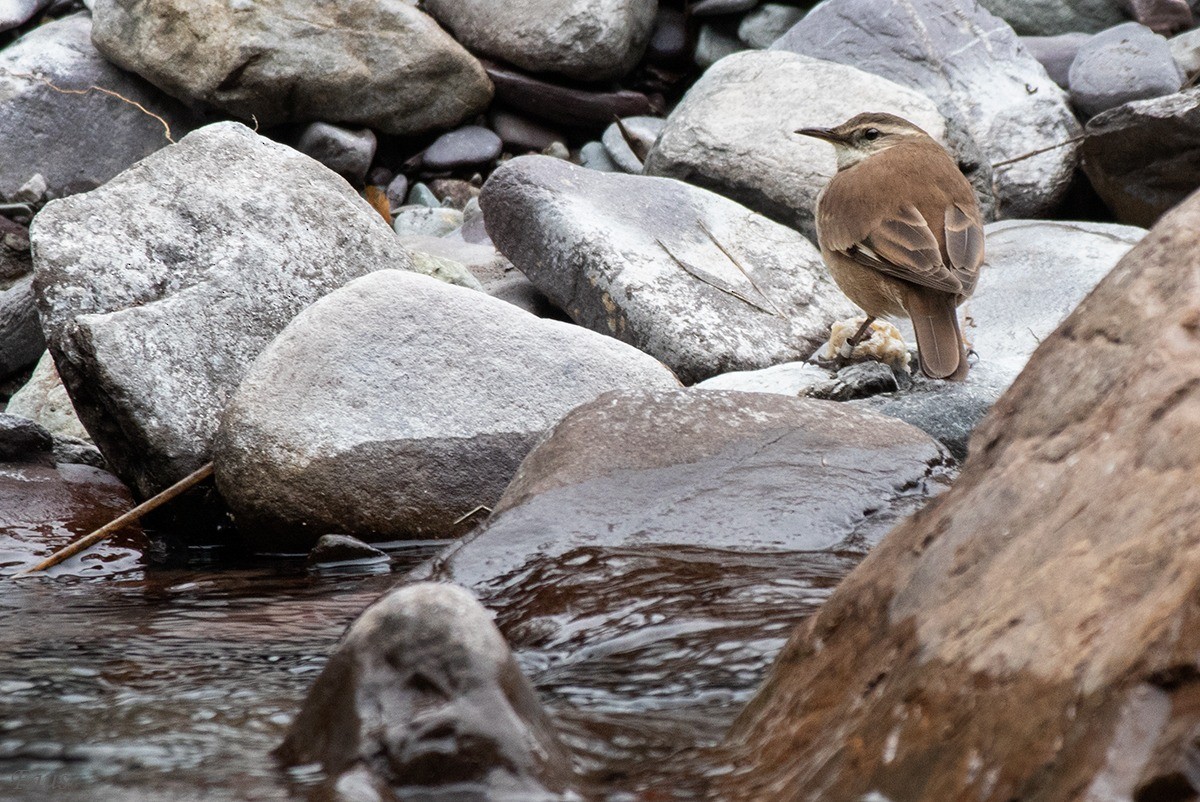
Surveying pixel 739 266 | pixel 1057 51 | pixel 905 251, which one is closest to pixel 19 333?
pixel 739 266

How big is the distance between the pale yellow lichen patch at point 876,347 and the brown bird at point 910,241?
6cm

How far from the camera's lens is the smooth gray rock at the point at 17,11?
409 inches

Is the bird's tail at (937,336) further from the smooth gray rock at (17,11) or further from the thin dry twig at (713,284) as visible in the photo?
the smooth gray rock at (17,11)

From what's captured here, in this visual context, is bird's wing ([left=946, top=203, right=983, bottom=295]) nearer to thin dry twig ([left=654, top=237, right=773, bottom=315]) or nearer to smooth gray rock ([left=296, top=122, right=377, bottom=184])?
thin dry twig ([left=654, top=237, right=773, bottom=315])

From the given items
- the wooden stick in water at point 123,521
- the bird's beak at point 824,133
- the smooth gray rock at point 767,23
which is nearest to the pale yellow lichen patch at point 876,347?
the bird's beak at point 824,133

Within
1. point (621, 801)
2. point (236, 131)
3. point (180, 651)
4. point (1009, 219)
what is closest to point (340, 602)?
point (180, 651)

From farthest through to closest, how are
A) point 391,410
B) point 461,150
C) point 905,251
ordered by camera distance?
1. point 461,150
2. point 905,251
3. point 391,410

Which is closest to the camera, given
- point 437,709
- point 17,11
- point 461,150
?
point 437,709

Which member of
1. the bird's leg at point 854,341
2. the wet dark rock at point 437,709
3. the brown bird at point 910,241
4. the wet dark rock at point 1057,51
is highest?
the wet dark rock at point 437,709

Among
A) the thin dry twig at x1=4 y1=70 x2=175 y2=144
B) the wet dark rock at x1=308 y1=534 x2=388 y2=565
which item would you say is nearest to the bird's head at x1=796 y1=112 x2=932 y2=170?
the wet dark rock at x1=308 y1=534 x2=388 y2=565

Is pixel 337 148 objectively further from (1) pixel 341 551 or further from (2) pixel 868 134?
(1) pixel 341 551

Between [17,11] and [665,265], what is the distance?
5.92 metres

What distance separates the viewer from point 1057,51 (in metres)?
10.5

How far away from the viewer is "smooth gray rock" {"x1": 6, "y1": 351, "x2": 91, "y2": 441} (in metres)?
6.75
